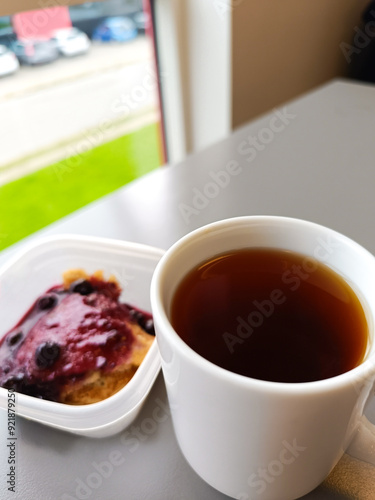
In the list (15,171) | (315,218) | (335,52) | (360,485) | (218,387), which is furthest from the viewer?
(335,52)

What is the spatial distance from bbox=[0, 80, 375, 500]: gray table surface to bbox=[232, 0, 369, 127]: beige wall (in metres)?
0.53

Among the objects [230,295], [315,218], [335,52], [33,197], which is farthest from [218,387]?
[335,52]

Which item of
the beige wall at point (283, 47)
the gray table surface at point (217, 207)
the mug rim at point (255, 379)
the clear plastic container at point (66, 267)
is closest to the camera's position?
the mug rim at point (255, 379)

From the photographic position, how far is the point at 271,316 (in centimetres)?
36

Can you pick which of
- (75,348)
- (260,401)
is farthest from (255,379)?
(75,348)

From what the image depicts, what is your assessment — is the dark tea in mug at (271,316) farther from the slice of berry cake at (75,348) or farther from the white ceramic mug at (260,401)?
the slice of berry cake at (75,348)

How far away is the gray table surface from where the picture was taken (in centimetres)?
39

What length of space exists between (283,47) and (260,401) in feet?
5.80

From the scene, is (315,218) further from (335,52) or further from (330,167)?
(335,52)

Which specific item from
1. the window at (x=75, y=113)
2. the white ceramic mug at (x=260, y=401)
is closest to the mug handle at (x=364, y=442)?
the white ceramic mug at (x=260, y=401)

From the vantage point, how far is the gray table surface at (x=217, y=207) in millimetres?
394

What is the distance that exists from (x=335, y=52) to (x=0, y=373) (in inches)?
81.1

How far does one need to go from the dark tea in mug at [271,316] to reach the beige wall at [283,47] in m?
1.33

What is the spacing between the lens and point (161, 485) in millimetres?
393
